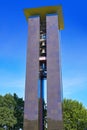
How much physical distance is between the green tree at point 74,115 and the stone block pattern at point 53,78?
16395mm

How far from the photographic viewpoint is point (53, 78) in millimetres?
23344

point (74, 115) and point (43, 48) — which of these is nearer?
point (43, 48)

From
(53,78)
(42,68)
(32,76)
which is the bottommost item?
(53,78)

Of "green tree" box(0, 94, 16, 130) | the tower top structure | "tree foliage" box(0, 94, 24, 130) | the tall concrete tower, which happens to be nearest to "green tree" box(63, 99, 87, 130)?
"tree foliage" box(0, 94, 24, 130)

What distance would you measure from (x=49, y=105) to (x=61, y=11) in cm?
1208

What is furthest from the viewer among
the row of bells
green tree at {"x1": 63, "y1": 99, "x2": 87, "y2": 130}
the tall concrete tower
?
green tree at {"x1": 63, "y1": 99, "x2": 87, "y2": 130}

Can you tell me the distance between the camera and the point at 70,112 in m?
39.2

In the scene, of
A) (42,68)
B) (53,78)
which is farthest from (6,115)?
(53,78)

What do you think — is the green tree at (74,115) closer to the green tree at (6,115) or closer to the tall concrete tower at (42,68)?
the green tree at (6,115)

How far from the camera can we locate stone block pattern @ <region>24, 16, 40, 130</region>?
852 inches

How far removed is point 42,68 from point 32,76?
82.5 inches

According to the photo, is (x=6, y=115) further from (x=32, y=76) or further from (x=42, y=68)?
(x=32, y=76)

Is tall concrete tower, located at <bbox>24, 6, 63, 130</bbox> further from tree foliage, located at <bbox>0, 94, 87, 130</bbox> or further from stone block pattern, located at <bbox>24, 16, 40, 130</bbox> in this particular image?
tree foliage, located at <bbox>0, 94, 87, 130</bbox>

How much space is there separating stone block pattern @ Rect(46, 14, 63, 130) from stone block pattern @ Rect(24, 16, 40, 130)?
1309 millimetres
